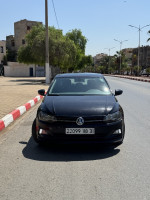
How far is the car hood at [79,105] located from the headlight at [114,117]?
0.28ft

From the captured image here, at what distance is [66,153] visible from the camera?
4.78 m

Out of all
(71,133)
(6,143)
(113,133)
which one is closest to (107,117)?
(113,133)

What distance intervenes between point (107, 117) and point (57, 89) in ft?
6.09

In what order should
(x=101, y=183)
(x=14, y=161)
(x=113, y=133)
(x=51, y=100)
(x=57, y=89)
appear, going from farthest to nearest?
(x=57, y=89)
(x=51, y=100)
(x=113, y=133)
(x=14, y=161)
(x=101, y=183)

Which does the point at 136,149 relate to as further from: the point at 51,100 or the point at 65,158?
the point at 51,100

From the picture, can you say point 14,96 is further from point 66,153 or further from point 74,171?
point 74,171

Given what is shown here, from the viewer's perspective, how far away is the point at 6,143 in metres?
5.53

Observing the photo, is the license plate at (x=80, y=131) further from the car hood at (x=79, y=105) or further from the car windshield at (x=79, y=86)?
the car windshield at (x=79, y=86)

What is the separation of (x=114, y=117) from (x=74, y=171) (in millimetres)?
1314

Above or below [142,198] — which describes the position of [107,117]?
above

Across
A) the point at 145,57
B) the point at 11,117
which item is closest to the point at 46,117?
the point at 11,117

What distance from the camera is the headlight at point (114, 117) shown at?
4645 mm

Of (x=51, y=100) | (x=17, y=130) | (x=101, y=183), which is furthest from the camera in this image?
(x=17, y=130)

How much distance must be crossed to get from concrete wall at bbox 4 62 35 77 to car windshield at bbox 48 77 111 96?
56419 millimetres
